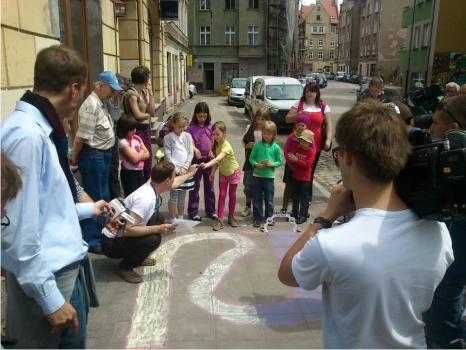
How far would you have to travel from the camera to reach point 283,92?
16.4m

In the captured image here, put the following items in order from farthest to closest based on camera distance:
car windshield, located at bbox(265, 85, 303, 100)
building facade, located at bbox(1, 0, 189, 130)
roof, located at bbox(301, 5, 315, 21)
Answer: roof, located at bbox(301, 5, 315, 21)
car windshield, located at bbox(265, 85, 303, 100)
building facade, located at bbox(1, 0, 189, 130)

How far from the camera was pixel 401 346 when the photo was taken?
1507mm

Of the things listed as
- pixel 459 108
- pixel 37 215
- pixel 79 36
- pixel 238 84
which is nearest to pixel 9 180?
pixel 37 215

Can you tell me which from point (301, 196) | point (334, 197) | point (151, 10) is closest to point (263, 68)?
point (151, 10)

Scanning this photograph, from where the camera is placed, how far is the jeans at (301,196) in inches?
228

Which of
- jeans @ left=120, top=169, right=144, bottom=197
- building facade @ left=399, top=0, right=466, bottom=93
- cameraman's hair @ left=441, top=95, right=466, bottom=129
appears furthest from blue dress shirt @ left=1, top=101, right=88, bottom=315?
building facade @ left=399, top=0, right=466, bottom=93

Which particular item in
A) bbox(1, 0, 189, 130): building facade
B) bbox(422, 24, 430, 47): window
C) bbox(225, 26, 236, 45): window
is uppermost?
bbox(225, 26, 236, 45): window

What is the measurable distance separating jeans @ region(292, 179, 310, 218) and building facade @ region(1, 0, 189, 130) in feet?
11.8

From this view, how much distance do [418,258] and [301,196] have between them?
4.44 m

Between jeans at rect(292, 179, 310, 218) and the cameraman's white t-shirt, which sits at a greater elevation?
Result: the cameraman's white t-shirt

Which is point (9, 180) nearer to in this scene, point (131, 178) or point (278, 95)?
point (131, 178)

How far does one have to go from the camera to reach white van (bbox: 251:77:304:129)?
15117 mm

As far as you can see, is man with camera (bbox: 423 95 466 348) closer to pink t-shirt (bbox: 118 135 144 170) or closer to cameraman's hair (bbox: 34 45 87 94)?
cameraman's hair (bbox: 34 45 87 94)

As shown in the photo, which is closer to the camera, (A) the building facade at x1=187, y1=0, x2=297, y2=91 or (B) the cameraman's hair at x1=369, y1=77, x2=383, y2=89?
(B) the cameraman's hair at x1=369, y1=77, x2=383, y2=89
